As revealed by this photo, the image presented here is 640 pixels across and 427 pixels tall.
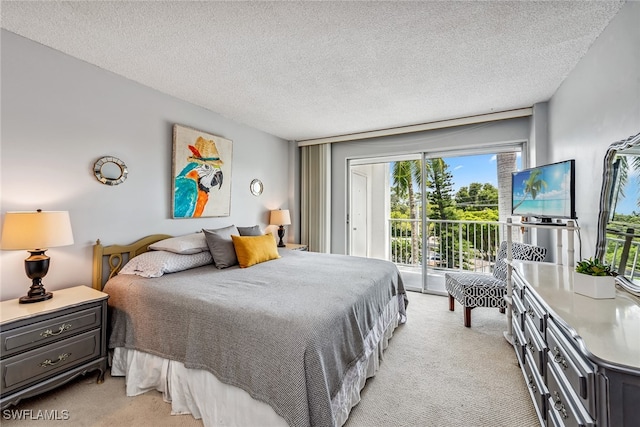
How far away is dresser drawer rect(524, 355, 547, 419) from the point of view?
1.46 meters

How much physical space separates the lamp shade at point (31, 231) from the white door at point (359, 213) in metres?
4.38

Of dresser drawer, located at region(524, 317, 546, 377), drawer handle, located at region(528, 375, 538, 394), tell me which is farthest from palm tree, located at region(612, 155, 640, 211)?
drawer handle, located at region(528, 375, 538, 394)

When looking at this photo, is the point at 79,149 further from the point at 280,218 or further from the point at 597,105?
the point at 597,105

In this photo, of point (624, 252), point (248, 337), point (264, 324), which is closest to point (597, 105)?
point (624, 252)

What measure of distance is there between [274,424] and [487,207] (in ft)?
14.2

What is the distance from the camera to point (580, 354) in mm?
1010

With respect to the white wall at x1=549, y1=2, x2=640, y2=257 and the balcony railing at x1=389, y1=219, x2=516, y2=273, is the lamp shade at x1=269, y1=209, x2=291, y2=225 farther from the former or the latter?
the white wall at x1=549, y1=2, x2=640, y2=257

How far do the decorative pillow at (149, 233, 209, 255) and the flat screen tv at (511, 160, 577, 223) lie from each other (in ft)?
10.6

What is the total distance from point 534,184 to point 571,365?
192 centimetres

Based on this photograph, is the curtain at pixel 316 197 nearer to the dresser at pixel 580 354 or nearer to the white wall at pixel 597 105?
the white wall at pixel 597 105

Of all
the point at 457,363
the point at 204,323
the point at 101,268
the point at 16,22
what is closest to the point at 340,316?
the point at 204,323

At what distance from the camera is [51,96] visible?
2164 mm

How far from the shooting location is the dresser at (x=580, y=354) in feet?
2.84

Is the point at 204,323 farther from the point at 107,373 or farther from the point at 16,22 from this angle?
the point at 16,22
